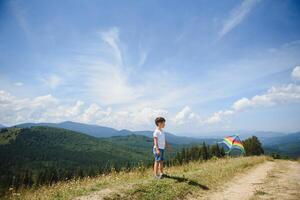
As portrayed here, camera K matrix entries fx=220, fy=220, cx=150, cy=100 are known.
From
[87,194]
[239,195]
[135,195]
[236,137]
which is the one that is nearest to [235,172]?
[239,195]

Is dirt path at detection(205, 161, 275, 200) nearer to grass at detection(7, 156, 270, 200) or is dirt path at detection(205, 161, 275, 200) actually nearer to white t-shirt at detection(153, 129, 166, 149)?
grass at detection(7, 156, 270, 200)

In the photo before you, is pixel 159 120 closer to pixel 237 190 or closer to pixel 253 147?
pixel 237 190

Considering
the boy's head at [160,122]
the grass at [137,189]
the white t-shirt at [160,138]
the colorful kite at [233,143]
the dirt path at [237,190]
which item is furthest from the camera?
the colorful kite at [233,143]

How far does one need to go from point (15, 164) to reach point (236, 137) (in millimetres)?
211476

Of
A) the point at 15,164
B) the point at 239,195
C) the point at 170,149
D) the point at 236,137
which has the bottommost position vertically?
the point at 15,164

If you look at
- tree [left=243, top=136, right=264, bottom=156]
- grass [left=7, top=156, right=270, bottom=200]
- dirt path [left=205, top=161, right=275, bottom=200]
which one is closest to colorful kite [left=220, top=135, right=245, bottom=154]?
dirt path [left=205, top=161, right=275, bottom=200]

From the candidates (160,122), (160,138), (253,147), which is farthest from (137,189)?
(253,147)

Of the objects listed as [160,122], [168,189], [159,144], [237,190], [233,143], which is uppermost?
[160,122]

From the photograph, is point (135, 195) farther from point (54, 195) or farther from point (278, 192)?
point (278, 192)

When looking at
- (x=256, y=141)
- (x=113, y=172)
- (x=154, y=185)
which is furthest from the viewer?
(x=256, y=141)

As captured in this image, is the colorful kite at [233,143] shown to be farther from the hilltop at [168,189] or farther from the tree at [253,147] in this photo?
the tree at [253,147]

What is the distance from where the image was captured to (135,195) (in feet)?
25.5

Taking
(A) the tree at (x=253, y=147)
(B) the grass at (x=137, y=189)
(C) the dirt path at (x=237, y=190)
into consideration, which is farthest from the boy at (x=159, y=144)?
(A) the tree at (x=253, y=147)

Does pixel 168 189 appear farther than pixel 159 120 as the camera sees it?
No
